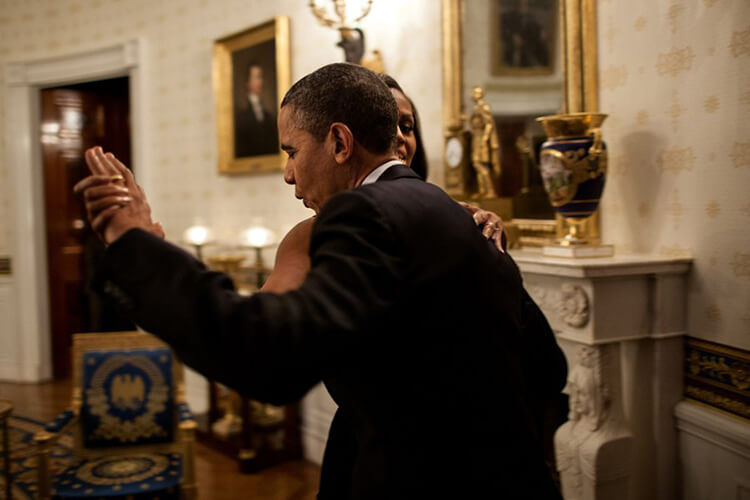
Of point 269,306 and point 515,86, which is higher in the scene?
point 515,86

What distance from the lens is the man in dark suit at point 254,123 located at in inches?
211

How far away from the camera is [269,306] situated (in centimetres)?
86

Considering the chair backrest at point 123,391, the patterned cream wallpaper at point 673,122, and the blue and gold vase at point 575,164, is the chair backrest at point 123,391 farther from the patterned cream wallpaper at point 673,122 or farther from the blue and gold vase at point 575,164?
the blue and gold vase at point 575,164

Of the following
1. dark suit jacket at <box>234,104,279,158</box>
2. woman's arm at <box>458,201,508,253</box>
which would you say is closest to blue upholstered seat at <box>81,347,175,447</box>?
dark suit jacket at <box>234,104,279,158</box>

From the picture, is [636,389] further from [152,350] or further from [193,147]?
[193,147]

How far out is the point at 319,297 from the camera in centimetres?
87

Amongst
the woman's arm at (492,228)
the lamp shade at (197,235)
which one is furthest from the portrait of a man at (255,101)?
the woman's arm at (492,228)

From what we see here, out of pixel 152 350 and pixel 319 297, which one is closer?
pixel 319 297

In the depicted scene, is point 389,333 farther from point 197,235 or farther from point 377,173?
point 197,235

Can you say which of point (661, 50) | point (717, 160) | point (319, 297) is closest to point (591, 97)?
point (661, 50)

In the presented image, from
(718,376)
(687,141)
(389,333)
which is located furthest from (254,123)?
(389,333)

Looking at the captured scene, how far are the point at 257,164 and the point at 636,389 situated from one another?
358 centimetres

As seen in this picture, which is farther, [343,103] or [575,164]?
[575,164]

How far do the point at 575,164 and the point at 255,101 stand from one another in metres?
3.38
